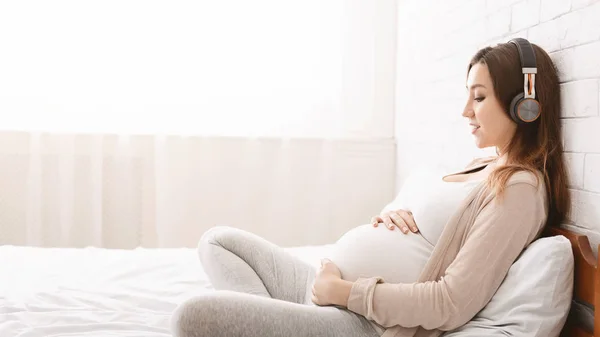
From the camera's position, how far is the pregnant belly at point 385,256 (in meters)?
1.24

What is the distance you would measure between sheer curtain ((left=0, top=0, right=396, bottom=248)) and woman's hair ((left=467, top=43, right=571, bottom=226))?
5.18 ft

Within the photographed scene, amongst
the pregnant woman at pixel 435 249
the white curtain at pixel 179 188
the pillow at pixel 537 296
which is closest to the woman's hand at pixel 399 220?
the pregnant woman at pixel 435 249

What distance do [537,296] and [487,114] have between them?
1.37ft

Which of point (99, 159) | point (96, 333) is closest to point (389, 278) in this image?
point (96, 333)

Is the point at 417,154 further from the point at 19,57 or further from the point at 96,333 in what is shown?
the point at 19,57

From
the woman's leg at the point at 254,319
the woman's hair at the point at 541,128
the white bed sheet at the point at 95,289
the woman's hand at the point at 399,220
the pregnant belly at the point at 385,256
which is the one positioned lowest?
the white bed sheet at the point at 95,289

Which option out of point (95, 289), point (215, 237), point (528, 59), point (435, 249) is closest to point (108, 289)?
point (95, 289)

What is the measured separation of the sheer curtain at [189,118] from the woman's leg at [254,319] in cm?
171

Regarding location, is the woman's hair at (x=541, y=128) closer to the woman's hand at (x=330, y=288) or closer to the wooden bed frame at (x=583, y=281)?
the wooden bed frame at (x=583, y=281)

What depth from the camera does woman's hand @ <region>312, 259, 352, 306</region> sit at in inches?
46.8

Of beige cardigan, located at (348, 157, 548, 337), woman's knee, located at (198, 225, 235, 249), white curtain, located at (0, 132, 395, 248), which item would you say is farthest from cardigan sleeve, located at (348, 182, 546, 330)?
white curtain, located at (0, 132, 395, 248)

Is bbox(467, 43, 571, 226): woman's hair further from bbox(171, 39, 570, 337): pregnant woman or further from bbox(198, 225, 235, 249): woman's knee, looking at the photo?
bbox(198, 225, 235, 249): woman's knee

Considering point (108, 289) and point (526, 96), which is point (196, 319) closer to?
point (108, 289)

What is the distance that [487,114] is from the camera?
4.29 feet
